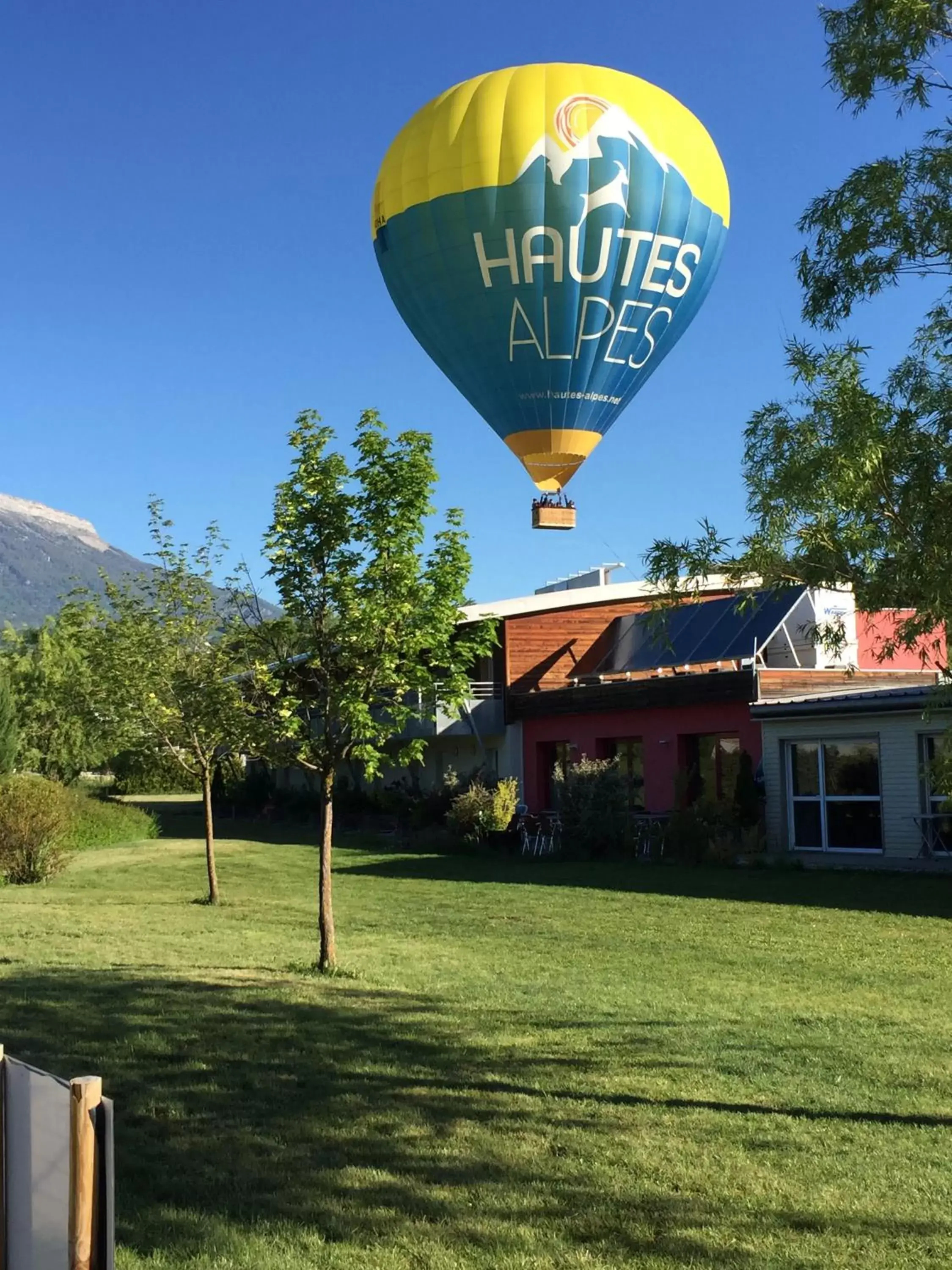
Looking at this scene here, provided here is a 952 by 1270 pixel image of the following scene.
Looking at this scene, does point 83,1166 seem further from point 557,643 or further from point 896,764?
point 557,643

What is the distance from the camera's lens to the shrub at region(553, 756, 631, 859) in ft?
88.8

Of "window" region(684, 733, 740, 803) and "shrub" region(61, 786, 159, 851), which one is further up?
"window" region(684, 733, 740, 803)

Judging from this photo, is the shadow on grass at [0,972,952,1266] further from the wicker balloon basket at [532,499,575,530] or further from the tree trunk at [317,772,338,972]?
the wicker balloon basket at [532,499,575,530]

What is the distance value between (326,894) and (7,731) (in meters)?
30.0

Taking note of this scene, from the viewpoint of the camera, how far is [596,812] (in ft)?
89.5

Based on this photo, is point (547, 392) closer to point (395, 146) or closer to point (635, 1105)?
point (395, 146)

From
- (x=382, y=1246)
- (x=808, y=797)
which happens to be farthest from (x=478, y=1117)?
(x=808, y=797)

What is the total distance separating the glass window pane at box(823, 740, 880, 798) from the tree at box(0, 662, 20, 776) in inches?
959

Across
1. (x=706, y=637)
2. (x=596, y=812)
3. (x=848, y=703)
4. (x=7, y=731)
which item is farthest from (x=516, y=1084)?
(x=7, y=731)

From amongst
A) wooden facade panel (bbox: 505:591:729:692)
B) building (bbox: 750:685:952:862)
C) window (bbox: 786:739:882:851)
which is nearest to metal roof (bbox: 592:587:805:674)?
wooden facade panel (bbox: 505:591:729:692)

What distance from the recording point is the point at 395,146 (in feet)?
82.0

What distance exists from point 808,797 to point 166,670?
13.0 metres

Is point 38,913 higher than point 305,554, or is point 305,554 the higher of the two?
point 305,554

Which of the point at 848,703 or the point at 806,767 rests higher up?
the point at 848,703
